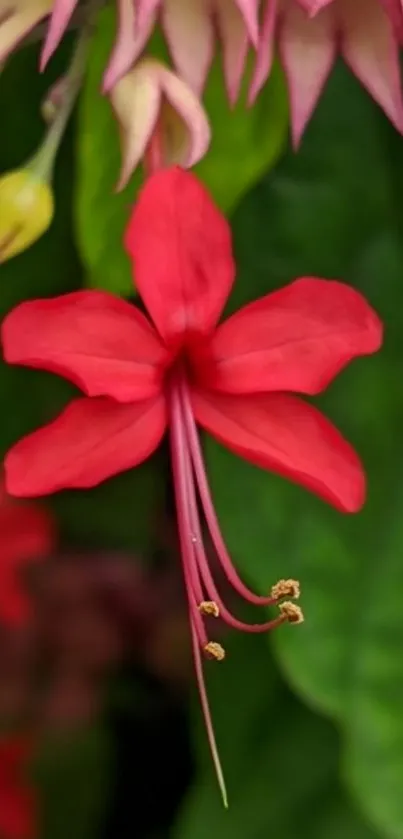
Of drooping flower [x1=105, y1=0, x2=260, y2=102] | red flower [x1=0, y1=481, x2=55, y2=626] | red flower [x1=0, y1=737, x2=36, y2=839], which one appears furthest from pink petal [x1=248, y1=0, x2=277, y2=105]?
red flower [x1=0, y1=737, x2=36, y2=839]

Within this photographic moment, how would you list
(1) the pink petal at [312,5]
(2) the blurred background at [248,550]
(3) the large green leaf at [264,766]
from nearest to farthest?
(1) the pink petal at [312,5], (2) the blurred background at [248,550], (3) the large green leaf at [264,766]

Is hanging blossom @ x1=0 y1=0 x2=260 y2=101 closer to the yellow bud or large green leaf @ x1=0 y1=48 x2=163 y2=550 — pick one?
the yellow bud

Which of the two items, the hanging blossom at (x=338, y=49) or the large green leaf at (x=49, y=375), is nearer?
the hanging blossom at (x=338, y=49)

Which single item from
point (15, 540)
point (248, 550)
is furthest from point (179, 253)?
point (15, 540)

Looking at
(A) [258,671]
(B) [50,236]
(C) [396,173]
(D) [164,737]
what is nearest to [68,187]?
(B) [50,236]

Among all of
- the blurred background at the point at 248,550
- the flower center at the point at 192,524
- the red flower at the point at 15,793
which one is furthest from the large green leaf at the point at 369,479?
the red flower at the point at 15,793

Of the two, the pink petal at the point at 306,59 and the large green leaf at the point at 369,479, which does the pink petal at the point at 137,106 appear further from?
the large green leaf at the point at 369,479

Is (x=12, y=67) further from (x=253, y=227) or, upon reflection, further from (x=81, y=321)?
(x=81, y=321)

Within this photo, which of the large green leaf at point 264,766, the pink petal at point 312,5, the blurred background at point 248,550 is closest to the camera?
the pink petal at point 312,5
